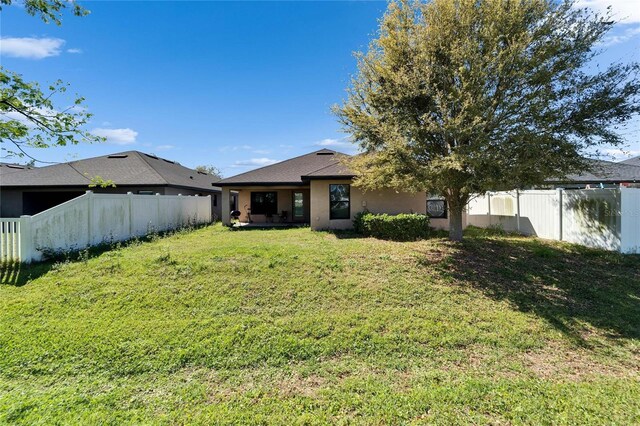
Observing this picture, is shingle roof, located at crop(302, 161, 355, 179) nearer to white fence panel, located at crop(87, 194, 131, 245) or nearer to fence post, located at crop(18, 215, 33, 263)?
white fence panel, located at crop(87, 194, 131, 245)

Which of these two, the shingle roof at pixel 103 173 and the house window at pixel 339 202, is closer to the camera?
the house window at pixel 339 202

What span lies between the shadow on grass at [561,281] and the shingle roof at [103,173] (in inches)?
514

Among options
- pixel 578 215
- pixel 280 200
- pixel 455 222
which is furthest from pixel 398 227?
pixel 280 200

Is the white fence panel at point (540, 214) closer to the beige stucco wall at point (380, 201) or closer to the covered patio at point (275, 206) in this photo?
the beige stucco wall at point (380, 201)

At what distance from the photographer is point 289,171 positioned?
56.0 ft

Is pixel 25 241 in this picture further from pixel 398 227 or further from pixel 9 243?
pixel 398 227

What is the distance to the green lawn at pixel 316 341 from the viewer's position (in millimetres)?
3076

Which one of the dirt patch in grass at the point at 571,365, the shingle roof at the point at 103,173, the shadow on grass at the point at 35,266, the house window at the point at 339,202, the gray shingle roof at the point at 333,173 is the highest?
the shingle roof at the point at 103,173

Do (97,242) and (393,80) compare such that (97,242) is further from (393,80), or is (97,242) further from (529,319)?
(529,319)

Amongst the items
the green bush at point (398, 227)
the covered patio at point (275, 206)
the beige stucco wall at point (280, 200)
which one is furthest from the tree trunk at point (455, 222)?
the beige stucco wall at point (280, 200)

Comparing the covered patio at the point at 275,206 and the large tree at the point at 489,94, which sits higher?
the large tree at the point at 489,94

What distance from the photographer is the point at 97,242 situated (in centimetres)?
915

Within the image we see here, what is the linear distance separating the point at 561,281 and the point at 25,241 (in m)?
12.5

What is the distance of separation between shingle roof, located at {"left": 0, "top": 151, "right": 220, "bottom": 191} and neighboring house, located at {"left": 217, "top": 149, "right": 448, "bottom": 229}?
2.59 meters
